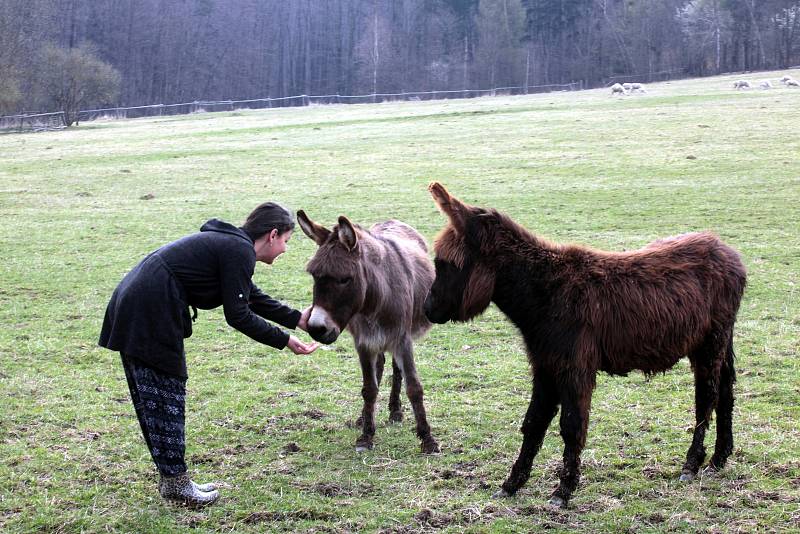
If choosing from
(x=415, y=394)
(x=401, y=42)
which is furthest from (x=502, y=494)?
(x=401, y=42)

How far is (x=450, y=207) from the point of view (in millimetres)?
5035

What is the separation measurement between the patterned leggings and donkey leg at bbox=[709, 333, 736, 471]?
145 inches

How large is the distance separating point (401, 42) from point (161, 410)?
8176cm

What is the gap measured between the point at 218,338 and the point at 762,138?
21.0 metres

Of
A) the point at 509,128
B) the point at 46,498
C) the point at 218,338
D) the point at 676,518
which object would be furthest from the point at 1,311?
the point at 509,128

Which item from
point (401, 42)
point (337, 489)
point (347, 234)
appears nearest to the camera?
point (337, 489)

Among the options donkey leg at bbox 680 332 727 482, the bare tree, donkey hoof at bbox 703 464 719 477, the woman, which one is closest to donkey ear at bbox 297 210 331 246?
the woman

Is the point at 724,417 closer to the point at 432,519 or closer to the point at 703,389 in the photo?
the point at 703,389

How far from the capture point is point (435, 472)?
5.73 meters

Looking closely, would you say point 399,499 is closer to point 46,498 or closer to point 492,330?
point 46,498

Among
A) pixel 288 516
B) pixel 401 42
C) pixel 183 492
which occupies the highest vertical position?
pixel 401 42

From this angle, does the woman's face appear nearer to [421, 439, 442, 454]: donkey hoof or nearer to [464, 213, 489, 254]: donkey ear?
[464, 213, 489, 254]: donkey ear

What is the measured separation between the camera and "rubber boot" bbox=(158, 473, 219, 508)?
5160 mm

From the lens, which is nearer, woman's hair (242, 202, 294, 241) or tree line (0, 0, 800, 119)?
woman's hair (242, 202, 294, 241)
